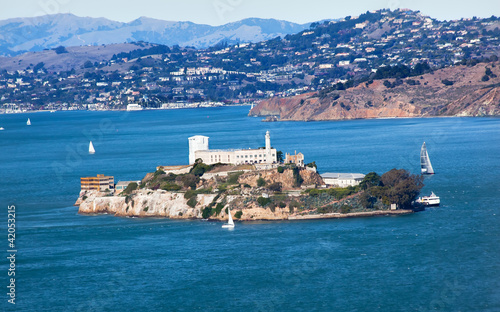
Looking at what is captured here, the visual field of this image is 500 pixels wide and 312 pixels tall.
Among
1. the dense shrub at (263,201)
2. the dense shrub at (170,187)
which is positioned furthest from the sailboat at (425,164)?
the dense shrub at (170,187)

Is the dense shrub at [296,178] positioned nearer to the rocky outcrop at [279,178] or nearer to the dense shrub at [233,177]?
the rocky outcrop at [279,178]

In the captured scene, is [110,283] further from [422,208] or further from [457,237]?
[422,208]

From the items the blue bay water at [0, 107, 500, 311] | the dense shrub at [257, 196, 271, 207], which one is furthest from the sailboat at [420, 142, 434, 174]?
the dense shrub at [257, 196, 271, 207]

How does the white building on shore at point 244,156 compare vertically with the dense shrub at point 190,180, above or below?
above

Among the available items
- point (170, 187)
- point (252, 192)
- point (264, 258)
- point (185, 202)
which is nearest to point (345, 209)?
point (252, 192)

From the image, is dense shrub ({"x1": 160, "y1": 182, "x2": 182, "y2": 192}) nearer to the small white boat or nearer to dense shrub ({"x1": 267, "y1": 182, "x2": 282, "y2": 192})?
dense shrub ({"x1": 267, "y1": 182, "x2": 282, "y2": 192})

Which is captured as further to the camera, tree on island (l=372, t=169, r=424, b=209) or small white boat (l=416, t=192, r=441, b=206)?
small white boat (l=416, t=192, r=441, b=206)
